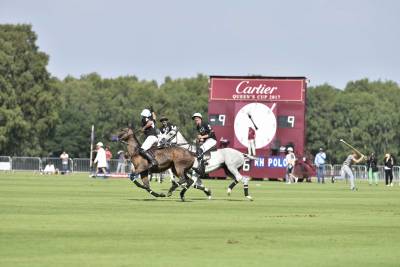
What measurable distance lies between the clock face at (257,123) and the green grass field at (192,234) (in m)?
30.5

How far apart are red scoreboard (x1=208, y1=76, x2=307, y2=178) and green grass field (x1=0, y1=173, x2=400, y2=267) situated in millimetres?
30673

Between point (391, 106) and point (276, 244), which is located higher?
point (391, 106)

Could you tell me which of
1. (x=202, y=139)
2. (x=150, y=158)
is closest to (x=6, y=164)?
(x=202, y=139)

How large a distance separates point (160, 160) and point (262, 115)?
96.9 feet

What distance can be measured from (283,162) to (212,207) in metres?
34.0

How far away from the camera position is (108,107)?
137625 millimetres

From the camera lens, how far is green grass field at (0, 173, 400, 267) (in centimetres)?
1582

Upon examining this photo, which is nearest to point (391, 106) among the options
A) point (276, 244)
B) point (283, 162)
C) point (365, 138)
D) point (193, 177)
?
point (365, 138)

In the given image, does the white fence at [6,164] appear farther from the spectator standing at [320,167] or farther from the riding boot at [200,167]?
the riding boot at [200,167]

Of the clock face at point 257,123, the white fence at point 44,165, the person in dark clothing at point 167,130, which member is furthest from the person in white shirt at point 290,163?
the person in dark clothing at point 167,130

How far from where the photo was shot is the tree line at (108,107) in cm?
10762

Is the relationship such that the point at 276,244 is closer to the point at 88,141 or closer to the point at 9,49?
the point at 9,49

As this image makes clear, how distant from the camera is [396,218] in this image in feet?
82.3

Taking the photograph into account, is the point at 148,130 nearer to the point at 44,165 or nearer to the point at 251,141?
the point at 251,141
